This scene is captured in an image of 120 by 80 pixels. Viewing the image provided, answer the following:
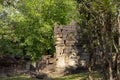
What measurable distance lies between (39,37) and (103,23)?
946 inches

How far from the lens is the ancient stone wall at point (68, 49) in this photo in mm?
24125

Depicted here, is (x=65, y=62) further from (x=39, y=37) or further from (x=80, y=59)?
(x=39, y=37)

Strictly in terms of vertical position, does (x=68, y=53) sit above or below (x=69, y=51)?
below

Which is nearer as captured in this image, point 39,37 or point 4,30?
point 4,30

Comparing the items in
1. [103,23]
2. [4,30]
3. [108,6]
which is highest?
[108,6]

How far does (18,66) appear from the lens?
958 inches

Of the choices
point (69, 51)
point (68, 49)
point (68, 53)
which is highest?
point (68, 49)

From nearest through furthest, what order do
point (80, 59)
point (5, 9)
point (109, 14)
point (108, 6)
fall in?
point (108, 6) < point (109, 14) < point (80, 59) < point (5, 9)

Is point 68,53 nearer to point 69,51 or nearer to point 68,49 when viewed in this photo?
point 69,51

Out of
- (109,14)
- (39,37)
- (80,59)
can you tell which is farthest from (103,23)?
(39,37)

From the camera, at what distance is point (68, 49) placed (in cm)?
2431

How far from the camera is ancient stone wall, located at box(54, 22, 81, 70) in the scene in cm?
2412

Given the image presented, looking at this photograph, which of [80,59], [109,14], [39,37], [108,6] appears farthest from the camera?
[39,37]

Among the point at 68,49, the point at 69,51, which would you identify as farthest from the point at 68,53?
the point at 68,49
